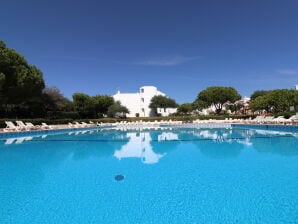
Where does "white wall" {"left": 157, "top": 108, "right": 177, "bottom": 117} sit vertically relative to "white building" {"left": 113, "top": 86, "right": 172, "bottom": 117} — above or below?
below

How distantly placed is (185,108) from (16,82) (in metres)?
36.8

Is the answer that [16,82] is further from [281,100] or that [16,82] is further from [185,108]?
[185,108]

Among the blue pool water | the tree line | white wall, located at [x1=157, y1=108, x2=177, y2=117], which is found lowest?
the blue pool water

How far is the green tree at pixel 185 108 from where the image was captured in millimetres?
53406

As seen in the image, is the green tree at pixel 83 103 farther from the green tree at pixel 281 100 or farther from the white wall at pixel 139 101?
the green tree at pixel 281 100

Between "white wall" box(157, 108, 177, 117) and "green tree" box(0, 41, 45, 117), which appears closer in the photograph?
"green tree" box(0, 41, 45, 117)

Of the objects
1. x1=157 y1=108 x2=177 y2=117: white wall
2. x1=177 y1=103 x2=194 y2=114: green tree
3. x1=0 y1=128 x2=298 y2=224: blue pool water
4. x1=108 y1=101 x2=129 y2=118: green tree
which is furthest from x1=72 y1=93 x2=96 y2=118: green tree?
x1=0 y1=128 x2=298 y2=224: blue pool water

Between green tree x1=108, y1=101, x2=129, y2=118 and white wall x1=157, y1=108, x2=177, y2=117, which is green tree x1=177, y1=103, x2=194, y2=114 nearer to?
white wall x1=157, y1=108, x2=177, y2=117

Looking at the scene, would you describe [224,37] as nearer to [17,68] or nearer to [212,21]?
[212,21]

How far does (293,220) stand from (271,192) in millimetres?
1238

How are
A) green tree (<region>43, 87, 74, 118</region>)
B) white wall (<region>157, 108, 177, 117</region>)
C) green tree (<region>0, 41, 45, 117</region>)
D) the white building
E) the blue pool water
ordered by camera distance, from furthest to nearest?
1. white wall (<region>157, 108, 177, 117</region>)
2. the white building
3. green tree (<region>43, 87, 74, 118</region>)
4. green tree (<region>0, 41, 45, 117</region>)
5. the blue pool water

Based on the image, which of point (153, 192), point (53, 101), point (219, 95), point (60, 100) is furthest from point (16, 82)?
point (219, 95)

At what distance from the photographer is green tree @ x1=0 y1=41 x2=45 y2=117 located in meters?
22.4

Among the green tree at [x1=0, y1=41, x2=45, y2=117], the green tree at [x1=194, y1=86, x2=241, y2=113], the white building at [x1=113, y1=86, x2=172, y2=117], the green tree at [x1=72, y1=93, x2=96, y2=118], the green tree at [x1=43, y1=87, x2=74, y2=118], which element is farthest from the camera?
the white building at [x1=113, y1=86, x2=172, y2=117]
